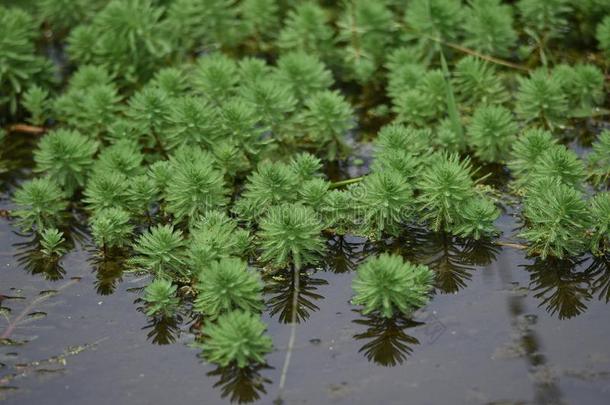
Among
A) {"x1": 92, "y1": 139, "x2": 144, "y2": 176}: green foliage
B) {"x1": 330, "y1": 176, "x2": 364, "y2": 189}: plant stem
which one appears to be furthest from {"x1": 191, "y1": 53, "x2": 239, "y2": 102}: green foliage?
{"x1": 330, "y1": 176, "x2": 364, "y2": 189}: plant stem

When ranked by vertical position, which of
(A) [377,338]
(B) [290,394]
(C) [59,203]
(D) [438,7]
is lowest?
(B) [290,394]

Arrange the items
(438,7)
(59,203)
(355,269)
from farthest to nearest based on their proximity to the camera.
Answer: (438,7) < (59,203) < (355,269)

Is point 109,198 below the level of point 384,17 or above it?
below

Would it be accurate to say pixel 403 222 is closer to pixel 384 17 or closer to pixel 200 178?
pixel 200 178

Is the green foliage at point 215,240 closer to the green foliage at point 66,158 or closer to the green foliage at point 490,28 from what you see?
the green foliage at point 66,158

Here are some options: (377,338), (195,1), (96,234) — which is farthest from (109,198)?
(195,1)

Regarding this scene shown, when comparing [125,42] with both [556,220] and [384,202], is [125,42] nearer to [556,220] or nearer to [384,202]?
[384,202]

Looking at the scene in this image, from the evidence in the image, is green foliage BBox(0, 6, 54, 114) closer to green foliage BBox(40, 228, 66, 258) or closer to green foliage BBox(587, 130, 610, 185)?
green foliage BBox(40, 228, 66, 258)
